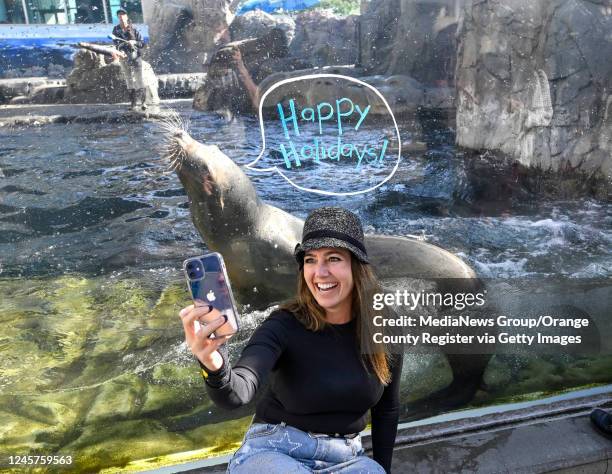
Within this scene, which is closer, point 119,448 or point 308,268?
point 308,268

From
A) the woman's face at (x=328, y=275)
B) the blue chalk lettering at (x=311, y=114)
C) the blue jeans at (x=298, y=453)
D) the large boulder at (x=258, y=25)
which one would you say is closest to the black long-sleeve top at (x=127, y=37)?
the large boulder at (x=258, y=25)

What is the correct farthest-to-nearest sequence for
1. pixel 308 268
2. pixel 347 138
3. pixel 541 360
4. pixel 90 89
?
1. pixel 541 360
2. pixel 347 138
3. pixel 90 89
4. pixel 308 268

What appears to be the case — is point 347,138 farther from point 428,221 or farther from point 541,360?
point 541,360

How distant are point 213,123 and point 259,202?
37cm

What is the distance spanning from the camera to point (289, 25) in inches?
82.0

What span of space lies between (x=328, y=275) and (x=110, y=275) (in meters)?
1.11

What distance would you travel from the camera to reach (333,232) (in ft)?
4.54

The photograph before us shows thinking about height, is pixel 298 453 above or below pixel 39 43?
below

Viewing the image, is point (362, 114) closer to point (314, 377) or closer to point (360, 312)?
point (360, 312)

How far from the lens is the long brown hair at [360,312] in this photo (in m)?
1.45

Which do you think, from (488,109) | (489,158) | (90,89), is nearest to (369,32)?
(488,109)

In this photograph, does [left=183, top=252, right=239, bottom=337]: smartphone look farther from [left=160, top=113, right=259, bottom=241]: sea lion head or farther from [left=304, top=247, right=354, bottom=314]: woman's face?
[left=160, top=113, right=259, bottom=241]: sea lion head

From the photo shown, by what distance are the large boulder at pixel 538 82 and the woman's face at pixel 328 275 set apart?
114 centimetres

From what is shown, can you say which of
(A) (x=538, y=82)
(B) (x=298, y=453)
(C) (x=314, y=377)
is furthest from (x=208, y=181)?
(A) (x=538, y=82)
